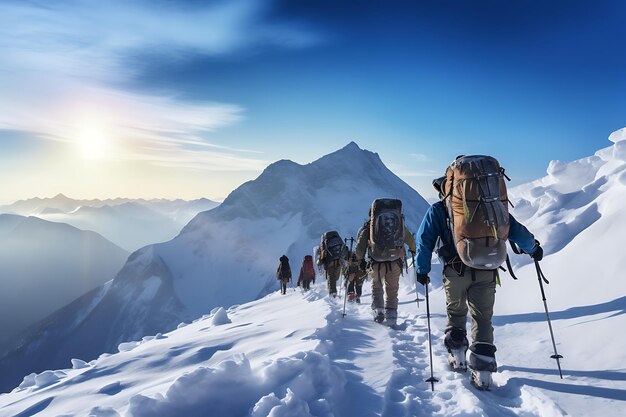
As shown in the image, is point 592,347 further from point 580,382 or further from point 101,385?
point 101,385

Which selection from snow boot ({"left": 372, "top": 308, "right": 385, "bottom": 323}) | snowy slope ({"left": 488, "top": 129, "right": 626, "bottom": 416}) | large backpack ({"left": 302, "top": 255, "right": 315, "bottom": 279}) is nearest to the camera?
snowy slope ({"left": 488, "top": 129, "right": 626, "bottom": 416})

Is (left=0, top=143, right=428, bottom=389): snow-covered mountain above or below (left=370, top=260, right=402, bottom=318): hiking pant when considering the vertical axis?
below

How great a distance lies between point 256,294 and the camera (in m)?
163

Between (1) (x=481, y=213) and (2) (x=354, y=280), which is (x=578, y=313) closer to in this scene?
(1) (x=481, y=213)

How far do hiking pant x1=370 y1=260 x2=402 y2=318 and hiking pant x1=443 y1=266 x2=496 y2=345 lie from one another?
143 inches

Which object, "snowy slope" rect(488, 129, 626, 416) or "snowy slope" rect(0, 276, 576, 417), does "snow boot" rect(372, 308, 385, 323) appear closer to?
"snowy slope" rect(0, 276, 576, 417)

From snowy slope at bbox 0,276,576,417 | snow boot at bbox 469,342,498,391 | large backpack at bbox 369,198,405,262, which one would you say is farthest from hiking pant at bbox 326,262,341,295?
snow boot at bbox 469,342,498,391

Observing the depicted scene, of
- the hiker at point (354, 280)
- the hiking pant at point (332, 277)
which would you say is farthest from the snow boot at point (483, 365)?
the hiking pant at point (332, 277)

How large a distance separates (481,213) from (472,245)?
40 centimetres

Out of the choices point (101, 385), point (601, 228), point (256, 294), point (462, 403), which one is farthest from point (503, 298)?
point (256, 294)

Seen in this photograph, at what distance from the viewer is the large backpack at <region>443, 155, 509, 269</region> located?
190 inches

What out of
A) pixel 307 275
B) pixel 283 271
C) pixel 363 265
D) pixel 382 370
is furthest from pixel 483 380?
pixel 283 271

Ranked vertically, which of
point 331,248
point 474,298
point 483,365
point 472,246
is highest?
point 472,246

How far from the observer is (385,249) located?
9.38 metres
